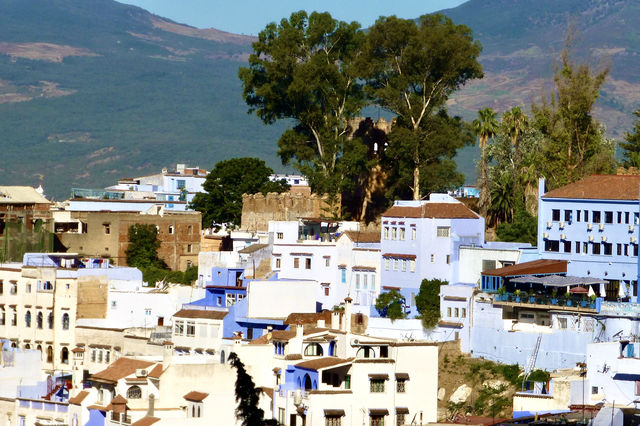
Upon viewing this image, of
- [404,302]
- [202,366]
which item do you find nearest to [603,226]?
[404,302]

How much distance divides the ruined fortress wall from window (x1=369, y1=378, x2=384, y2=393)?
2881cm

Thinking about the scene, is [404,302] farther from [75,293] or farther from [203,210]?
[203,210]

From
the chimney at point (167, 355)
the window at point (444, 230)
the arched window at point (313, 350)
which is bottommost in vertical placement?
the chimney at point (167, 355)

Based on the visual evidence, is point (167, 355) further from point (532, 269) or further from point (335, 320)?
point (532, 269)

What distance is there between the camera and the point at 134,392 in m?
51.4

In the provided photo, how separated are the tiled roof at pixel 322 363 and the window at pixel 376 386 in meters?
1.04

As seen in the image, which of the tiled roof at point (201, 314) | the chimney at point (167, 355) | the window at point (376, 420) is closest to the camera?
the window at point (376, 420)

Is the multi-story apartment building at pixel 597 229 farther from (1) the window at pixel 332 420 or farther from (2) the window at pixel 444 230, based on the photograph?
(1) the window at pixel 332 420

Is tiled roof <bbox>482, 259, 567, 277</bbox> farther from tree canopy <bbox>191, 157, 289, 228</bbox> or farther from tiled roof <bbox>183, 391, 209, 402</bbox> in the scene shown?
tree canopy <bbox>191, 157, 289, 228</bbox>

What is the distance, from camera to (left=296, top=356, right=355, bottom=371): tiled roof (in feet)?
164

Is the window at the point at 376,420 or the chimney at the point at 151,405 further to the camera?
the window at the point at 376,420

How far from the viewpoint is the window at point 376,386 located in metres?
50.2

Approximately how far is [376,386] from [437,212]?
54.0 feet

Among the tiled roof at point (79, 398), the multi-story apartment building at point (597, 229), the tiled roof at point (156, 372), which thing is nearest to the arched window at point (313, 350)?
the tiled roof at point (156, 372)
